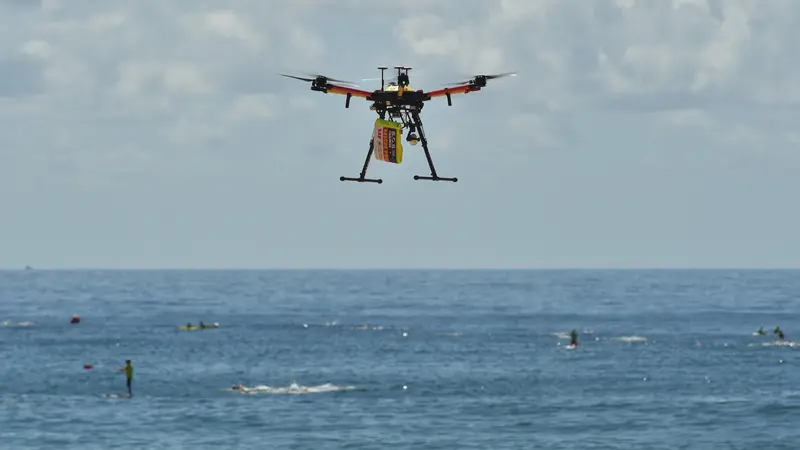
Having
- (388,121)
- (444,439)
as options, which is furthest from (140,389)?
(388,121)

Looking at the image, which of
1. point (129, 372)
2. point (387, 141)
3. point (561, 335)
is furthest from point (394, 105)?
point (561, 335)

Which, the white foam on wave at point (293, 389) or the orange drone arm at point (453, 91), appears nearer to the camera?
the orange drone arm at point (453, 91)

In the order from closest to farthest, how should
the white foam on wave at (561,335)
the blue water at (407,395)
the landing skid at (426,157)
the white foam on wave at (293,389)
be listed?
the landing skid at (426,157) → the blue water at (407,395) → the white foam on wave at (293,389) → the white foam on wave at (561,335)

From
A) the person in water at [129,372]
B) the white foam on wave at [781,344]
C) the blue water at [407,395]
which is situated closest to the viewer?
the blue water at [407,395]

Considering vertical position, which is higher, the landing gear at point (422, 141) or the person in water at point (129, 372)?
the landing gear at point (422, 141)

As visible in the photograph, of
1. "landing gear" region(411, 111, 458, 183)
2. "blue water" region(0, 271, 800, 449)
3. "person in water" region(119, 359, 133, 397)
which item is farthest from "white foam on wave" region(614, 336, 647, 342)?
→ "landing gear" region(411, 111, 458, 183)

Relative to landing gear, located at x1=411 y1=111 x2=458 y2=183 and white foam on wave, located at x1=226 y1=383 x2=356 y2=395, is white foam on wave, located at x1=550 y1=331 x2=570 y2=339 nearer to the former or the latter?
white foam on wave, located at x1=226 y1=383 x2=356 y2=395

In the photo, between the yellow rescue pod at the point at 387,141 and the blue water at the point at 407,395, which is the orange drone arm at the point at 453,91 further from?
the blue water at the point at 407,395

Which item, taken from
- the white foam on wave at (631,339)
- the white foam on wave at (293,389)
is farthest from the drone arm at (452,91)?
the white foam on wave at (631,339)
